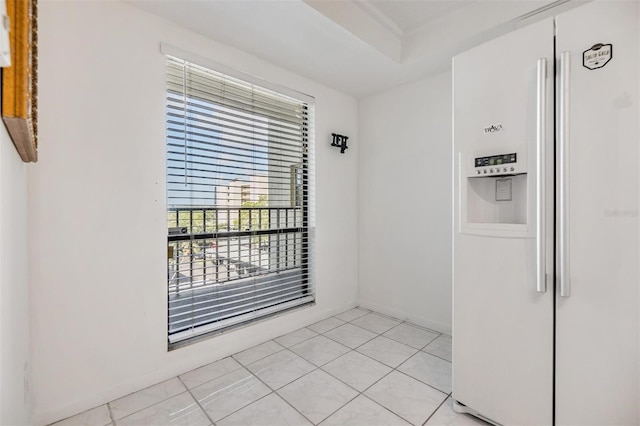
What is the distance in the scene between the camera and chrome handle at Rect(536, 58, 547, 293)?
49.5 inches

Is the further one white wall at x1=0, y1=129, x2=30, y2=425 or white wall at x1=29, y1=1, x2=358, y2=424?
white wall at x1=29, y1=1, x2=358, y2=424

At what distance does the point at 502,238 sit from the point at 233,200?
1.85 meters

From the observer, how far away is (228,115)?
227 centimetres

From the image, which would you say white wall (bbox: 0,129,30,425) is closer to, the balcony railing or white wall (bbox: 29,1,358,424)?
white wall (bbox: 29,1,358,424)

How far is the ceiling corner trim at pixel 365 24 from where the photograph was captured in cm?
188

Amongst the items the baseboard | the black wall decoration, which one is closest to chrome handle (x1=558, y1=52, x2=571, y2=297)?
the baseboard

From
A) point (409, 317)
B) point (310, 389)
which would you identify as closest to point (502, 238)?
point (310, 389)

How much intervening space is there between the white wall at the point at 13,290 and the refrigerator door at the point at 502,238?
72.6 inches

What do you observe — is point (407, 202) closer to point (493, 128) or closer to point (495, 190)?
point (495, 190)

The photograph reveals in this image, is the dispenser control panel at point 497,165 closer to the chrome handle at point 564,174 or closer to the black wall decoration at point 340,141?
the chrome handle at point 564,174

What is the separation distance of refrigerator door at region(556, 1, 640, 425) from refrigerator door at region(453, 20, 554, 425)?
0.20 ft

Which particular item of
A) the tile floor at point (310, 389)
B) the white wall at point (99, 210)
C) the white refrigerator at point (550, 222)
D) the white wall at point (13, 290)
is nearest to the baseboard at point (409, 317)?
the tile floor at point (310, 389)

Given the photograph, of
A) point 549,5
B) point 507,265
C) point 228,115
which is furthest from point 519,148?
point 228,115

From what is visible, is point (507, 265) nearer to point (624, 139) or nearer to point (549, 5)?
point (624, 139)
